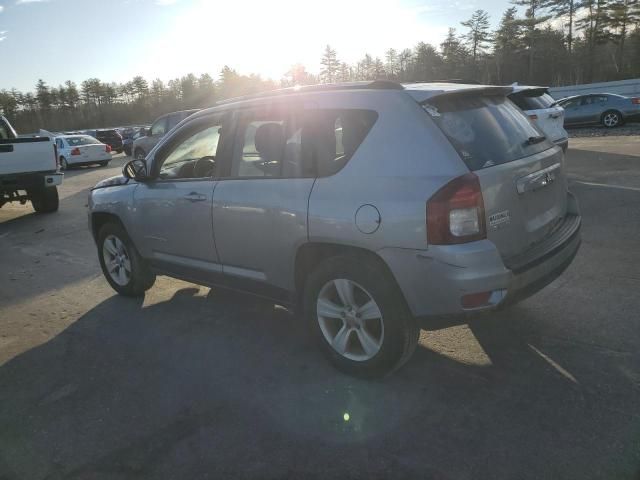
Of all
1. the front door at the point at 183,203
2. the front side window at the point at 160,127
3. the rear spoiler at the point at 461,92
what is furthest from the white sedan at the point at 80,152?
the rear spoiler at the point at 461,92

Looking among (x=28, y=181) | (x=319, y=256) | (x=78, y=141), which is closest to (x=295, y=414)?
(x=319, y=256)

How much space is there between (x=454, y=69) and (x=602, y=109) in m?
59.7

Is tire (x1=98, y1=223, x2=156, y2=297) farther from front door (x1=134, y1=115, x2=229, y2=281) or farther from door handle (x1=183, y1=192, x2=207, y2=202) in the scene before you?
door handle (x1=183, y1=192, x2=207, y2=202)

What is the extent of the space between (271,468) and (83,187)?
15.4 m

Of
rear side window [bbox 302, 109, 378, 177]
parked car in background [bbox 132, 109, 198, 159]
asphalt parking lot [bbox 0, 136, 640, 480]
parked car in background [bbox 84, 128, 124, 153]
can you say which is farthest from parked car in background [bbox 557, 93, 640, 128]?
parked car in background [bbox 84, 128, 124, 153]

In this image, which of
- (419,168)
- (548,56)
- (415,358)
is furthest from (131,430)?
(548,56)

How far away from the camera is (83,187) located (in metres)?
16.0

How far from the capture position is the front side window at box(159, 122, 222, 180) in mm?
4590

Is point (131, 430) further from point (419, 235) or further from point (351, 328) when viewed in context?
point (419, 235)

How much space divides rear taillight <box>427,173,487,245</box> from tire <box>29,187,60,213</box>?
10.6 meters

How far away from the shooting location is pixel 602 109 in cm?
1973

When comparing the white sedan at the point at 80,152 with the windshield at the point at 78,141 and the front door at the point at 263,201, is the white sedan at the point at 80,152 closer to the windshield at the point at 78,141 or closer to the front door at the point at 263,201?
the windshield at the point at 78,141

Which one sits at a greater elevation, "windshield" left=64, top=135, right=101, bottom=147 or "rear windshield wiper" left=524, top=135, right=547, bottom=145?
"rear windshield wiper" left=524, top=135, right=547, bottom=145

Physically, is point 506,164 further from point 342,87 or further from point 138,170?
point 138,170
